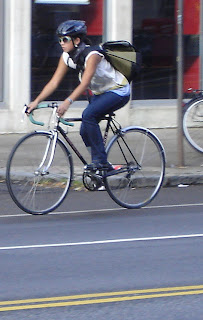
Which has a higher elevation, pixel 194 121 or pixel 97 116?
pixel 194 121

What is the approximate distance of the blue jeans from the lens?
8.39 meters

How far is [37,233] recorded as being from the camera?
7.69 metres

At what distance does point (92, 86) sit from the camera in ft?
27.9

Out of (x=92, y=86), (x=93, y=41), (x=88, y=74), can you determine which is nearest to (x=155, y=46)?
(x=93, y=41)

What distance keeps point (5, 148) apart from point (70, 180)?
12.9 feet

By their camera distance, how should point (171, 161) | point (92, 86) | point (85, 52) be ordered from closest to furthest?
point (85, 52) < point (92, 86) < point (171, 161)

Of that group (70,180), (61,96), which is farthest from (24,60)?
(70,180)

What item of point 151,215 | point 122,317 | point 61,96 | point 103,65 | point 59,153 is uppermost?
point 61,96

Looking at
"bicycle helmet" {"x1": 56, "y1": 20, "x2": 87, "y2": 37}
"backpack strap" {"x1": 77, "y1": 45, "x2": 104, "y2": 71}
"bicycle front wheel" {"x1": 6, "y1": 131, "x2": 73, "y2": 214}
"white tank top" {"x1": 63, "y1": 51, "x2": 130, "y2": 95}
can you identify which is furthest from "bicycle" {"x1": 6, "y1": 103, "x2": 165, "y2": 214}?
"bicycle helmet" {"x1": 56, "y1": 20, "x2": 87, "y2": 37}

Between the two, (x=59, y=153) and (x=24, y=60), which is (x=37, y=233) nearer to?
(x=59, y=153)

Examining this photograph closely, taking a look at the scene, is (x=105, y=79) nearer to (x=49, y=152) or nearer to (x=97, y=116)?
(x=97, y=116)

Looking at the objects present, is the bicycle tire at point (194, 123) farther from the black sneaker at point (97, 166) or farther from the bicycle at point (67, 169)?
the black sneaker at point (97, 166)

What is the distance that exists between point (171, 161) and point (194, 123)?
23.1 inches

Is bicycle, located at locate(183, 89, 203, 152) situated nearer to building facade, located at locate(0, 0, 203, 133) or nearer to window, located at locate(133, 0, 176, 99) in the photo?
building facade, located at locate(0, 0, 203, 133)
